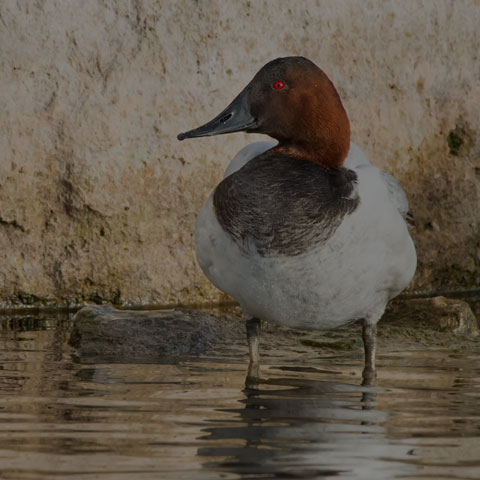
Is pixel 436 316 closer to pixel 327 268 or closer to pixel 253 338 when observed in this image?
pixel 253 338

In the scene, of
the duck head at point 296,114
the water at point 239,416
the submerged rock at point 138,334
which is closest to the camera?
the water at point 239,416

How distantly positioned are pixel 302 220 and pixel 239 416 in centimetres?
94

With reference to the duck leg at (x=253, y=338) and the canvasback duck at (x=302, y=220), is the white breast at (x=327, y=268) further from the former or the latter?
the duck leg at (x=253, y=338)

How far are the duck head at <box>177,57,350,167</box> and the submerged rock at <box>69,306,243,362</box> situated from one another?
1136 millimetres

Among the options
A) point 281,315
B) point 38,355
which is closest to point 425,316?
point 281,315

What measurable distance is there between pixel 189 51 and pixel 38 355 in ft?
8.77

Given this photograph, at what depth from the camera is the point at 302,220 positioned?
4520 mm

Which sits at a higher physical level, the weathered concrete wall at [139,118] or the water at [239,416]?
the weathered concrete wall at [139,118]

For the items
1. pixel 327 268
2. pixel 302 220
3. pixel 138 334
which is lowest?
pixel 138 334

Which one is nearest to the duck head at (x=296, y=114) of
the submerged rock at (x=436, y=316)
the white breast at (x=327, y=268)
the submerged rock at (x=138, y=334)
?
the white breast at (x=327, y=268)

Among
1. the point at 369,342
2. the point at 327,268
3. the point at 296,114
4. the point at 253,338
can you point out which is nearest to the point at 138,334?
the point at 253,338

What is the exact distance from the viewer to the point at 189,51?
716 centimetres

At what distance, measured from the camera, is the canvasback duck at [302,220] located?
14.9 feet

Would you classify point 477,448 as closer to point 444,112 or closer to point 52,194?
point 52,194
